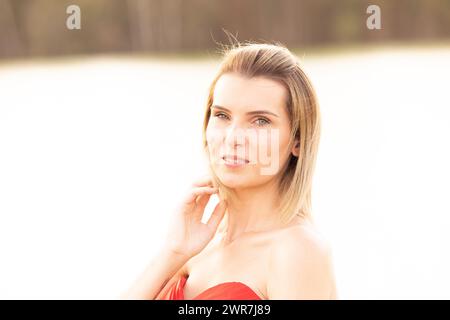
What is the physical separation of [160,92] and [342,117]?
1262mm

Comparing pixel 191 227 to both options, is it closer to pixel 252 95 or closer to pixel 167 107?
pixel 252 95

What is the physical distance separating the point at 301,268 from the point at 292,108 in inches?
11.1

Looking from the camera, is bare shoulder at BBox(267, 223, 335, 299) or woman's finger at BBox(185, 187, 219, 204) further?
woman's finger at BBox(185, 187, 219, 204)

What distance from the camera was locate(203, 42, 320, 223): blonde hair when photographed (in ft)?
3.86

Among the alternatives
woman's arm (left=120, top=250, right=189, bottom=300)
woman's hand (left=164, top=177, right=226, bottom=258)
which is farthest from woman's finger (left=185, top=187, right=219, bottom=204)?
woman's arm (left=120, top=250, right=189, bottom=300)

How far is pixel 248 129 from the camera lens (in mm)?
1152

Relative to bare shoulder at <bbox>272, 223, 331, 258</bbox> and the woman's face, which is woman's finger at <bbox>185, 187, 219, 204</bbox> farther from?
bare shoulder at <bbox>272, 223, 331, 258</bbox>

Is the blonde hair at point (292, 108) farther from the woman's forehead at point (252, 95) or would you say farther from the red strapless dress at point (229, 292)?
the red strapless dress at point (229, 292)

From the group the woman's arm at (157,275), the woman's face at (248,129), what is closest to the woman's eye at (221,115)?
the woman's face at (248,129)

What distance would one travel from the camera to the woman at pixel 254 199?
1.12 m

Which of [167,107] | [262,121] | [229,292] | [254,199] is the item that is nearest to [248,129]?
[262,121]

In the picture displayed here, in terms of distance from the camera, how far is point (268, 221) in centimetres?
Answer: 122

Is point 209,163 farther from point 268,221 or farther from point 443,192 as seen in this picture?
point 443,192

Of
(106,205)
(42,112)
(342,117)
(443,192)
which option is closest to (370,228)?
(443,192)
